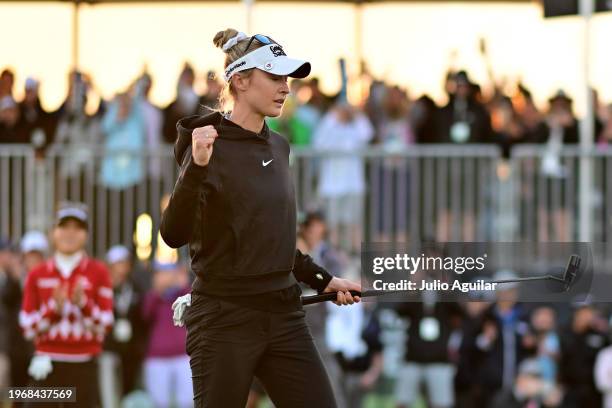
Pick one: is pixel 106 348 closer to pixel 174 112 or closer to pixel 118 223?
pixel 118 223

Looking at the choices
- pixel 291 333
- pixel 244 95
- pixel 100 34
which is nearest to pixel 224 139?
pixel 244 95

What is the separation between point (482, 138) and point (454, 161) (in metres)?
0.37

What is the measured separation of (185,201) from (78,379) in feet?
15.3

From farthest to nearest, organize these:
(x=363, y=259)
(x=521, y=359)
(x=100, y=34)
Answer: (x=100, y=34), (x=521, y=359), (x=363, y=259)

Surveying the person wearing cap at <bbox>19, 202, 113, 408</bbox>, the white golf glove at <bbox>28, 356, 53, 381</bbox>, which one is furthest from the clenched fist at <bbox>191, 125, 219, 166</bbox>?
the person wearing cap at <bbox>19, 202, 113, 408</bbox>

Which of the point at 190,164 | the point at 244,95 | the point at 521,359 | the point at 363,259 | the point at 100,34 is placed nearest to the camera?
the point at 190,164

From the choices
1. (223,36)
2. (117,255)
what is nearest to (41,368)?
(117,255)

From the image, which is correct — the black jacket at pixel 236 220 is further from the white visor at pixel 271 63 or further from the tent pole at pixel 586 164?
the tent pole at pixel 586 164

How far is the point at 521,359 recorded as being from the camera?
14305 mm

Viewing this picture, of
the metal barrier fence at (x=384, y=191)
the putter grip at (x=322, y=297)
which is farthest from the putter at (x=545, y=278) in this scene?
the metal barrier fence at (x=384, y=191)

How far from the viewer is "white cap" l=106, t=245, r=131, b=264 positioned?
577 inches

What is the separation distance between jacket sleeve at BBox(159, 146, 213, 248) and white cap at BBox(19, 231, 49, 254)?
307 inches

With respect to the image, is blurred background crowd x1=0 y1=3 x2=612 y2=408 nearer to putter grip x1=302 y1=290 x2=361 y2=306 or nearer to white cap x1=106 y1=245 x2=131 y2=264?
white cap x1=106 y1=245 x2=131 y2=264

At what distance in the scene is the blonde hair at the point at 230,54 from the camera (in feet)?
23.2
